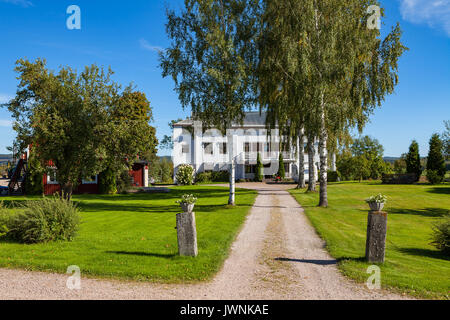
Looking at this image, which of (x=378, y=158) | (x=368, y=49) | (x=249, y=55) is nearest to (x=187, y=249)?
(x=249, y=55)

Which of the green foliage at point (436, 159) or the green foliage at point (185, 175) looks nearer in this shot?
the green foliage at point (436, 159)

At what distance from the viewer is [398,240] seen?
34.0 feet

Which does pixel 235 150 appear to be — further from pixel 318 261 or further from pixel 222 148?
pixel 318 261

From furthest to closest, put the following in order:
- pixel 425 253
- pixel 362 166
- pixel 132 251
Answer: pixel 362 166, pixel 425 253, pixel 132 251

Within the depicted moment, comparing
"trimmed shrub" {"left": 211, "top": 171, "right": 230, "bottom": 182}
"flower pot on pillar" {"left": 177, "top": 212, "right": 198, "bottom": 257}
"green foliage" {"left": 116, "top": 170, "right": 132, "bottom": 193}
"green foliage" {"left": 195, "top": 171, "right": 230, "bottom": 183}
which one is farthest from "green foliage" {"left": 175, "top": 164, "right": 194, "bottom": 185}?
"flower pot on pillar" {"left": 177, "top": 212, "right": 198, "bottom": 257}

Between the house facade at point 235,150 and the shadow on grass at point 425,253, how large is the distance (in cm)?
3370

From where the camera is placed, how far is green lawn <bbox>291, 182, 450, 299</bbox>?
6266mm

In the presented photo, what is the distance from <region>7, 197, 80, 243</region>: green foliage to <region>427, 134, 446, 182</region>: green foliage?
114 ft

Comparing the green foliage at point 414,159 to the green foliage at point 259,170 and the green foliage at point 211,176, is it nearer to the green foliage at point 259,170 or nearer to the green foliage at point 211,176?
the green foliage at point 259,170

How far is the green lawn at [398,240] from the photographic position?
6266 millimetres

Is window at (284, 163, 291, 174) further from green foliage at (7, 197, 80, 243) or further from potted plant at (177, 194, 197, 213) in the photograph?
A: potted plant at (177, 194, 197, 213)

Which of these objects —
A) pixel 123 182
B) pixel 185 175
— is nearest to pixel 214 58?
pixel 123 182

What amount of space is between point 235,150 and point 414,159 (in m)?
23.0

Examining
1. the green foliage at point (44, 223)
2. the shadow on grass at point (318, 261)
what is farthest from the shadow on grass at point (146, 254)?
the shadow on grass at point (318, 261)
